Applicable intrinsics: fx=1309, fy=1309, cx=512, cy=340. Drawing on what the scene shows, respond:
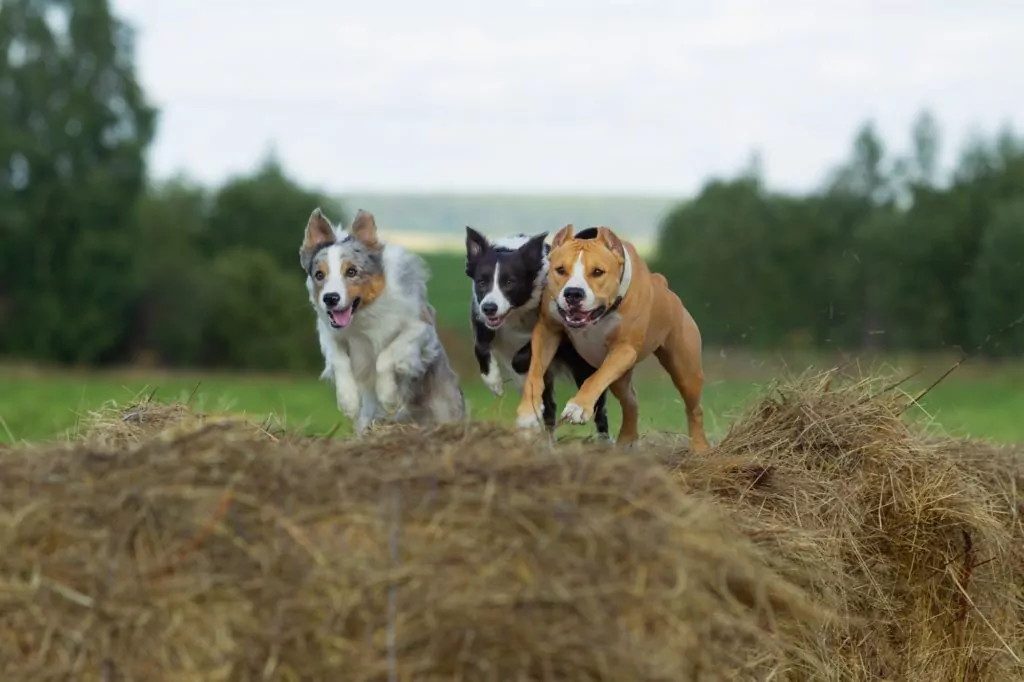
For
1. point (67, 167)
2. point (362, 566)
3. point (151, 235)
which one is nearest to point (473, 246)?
point (362, 566)

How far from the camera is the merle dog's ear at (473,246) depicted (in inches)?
308

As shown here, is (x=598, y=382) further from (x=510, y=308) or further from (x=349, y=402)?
(x=349, y=402)

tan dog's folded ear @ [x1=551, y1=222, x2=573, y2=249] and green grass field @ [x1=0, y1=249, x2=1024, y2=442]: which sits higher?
tan dog's folded ear @ [x1=551, y1=222, x2=573, y2=249]

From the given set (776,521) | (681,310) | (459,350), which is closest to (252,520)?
(776,521)

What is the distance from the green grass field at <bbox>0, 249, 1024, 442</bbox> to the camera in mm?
8047

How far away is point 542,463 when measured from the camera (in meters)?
4.61

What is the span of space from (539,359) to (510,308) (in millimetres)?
347

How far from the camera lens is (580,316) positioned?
23.4 ft

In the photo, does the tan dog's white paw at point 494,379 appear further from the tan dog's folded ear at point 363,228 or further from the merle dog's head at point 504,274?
the tan dog's folded ear at point 363,228

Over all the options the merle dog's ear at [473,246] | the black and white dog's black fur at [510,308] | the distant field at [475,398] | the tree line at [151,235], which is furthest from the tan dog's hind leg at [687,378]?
the tree line at [151,235]

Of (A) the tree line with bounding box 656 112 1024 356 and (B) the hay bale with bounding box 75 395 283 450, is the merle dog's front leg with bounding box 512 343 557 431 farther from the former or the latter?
(A) the tree line with bounding box 656 112 1024 356

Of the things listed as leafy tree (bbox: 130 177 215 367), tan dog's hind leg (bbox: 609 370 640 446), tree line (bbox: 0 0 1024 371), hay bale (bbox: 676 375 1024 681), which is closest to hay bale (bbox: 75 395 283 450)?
hay bale (bbox: 676 375 1024 681)

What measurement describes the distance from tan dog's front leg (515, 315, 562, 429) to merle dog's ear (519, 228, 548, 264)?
14.0 inches

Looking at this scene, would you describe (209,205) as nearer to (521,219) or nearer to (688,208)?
(688,208)
